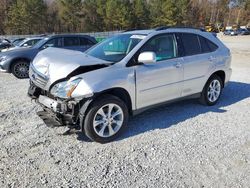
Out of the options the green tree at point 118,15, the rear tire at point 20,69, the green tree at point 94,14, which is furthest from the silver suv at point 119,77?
the green tree at point 118,15

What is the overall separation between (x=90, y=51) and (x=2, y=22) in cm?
5578

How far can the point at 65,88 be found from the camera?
397 cm

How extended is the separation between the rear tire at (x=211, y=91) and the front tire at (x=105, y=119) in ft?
7.44

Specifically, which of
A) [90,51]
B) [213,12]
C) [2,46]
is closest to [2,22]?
[2,46]

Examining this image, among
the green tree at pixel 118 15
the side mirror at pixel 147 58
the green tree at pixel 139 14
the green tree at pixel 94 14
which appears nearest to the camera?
the side mirror at pixel 147 58

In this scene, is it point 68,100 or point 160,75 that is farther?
point 160,75

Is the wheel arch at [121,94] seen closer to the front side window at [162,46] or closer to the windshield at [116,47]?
the windshield at [116,47]

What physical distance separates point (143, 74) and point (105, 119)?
0.98 m

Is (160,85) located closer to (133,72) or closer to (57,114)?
(133,72)

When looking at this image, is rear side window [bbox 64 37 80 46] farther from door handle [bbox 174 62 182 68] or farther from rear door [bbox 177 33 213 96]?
door handle [bbox 174 62 182 68]

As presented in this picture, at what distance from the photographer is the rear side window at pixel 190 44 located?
17.5 ft

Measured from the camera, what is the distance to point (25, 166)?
141 inches

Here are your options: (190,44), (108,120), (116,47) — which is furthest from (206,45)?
(108,120)

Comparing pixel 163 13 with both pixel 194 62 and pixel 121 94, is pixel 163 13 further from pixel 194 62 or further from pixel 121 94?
pixel 121 94
